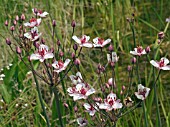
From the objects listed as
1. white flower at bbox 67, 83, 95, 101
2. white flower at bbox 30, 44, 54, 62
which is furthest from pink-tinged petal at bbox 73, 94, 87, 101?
white flower at bbox 30, 44, 54, 62

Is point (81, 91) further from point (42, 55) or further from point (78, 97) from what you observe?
point (42, 55)

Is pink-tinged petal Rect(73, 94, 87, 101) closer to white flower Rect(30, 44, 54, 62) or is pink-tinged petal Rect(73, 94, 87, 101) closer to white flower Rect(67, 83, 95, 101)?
white flower Rect(67, 83, 95, 101)

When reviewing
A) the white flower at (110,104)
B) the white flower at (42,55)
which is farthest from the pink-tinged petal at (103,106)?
the white flower at (42,55)

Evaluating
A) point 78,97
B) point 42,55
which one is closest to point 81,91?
point 78,97

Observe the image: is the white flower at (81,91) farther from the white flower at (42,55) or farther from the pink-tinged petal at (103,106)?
the white flower at (42,55)

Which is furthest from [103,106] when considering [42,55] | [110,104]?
[42,55]

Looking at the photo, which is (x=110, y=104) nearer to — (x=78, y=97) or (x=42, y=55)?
(x=78, y=97)

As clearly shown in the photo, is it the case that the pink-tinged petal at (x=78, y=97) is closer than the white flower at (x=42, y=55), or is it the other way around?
the pink-tinged petal at (x=78, y=97)

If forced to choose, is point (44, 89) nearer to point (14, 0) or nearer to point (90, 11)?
point (14, 0)

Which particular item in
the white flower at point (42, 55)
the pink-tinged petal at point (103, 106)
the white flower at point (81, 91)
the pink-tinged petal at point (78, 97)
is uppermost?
the white flower at point (42, 55)

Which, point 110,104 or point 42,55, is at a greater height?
point 42,55

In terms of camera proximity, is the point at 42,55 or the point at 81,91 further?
the point at 42,55

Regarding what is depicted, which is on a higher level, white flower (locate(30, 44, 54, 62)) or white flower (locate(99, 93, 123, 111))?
white flower (locate(30, 44, 54, 62))
